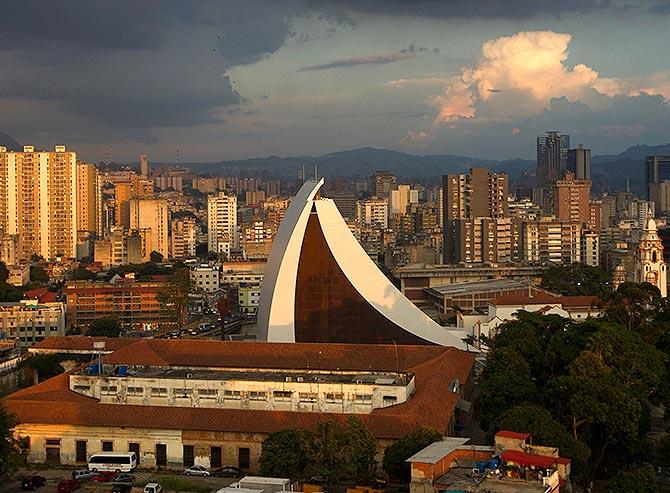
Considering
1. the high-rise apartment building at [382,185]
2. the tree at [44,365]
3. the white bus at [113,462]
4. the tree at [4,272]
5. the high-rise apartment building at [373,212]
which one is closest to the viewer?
the white bus at [113,462]

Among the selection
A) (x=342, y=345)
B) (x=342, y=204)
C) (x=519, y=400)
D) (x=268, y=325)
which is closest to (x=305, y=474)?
(x=519, y=400)

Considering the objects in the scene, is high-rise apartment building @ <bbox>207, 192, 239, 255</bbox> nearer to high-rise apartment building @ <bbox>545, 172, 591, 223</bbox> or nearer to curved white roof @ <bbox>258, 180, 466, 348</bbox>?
high-rise apartment building @ <bbox>545, 172, 591, 223</bbox>

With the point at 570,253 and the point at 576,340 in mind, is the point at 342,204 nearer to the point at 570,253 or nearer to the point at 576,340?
the point at 570,253

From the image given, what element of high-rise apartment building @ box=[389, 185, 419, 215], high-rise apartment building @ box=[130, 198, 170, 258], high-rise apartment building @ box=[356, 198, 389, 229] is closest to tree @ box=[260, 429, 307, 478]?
high-rise apartment building @ box=[130, 198, 170, 258]

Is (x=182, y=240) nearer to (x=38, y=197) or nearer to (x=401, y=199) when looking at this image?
(x=38, y=197)

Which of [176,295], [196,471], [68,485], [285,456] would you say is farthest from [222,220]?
[285,456]

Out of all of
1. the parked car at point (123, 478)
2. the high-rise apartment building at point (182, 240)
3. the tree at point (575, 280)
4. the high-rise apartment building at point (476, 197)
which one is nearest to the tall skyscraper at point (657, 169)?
the high-rise apartment building at point (476, 197)

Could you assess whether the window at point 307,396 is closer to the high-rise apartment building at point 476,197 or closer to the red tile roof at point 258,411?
the red tile roof at point 258,411

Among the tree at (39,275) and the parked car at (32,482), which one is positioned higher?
the tree at (39,275)
